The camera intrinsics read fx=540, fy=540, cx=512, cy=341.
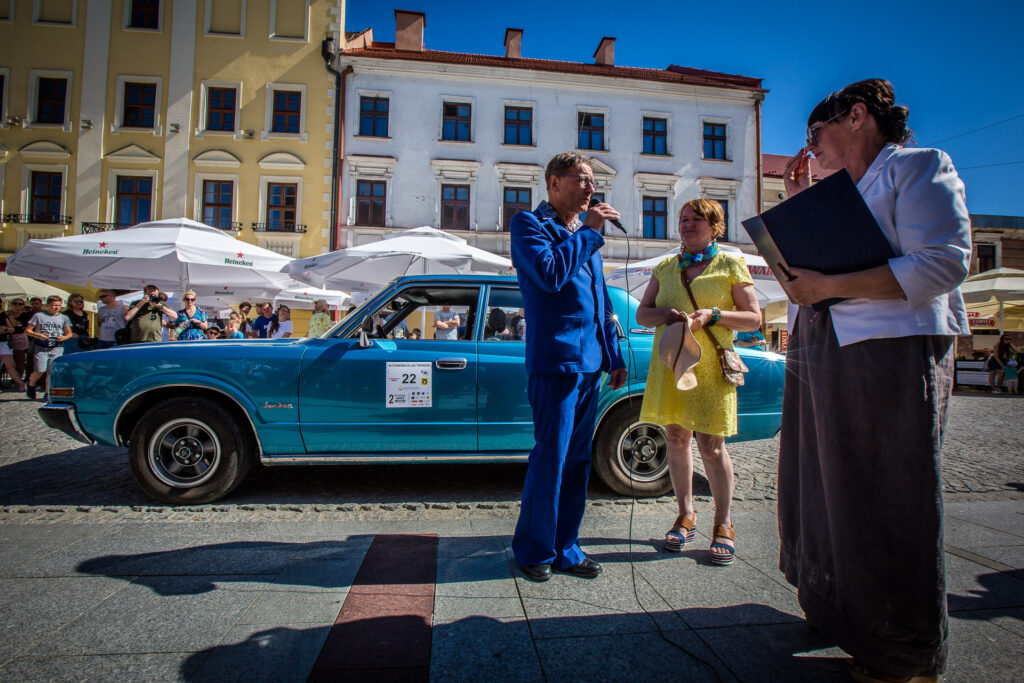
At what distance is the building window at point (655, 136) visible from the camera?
72.4 ft

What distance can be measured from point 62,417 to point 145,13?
23.2 metres

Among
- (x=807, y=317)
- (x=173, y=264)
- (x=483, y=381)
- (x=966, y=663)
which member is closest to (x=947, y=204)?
(x=807, y=317)

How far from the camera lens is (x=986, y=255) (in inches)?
1227

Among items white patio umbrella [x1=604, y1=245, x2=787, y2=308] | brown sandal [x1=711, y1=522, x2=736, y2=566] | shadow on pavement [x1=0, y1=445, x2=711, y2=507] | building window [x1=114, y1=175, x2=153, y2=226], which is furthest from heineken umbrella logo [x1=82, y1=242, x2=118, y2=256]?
building window [x1=114, y1=175, x2=153, y2=226]

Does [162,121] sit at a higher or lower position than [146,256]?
higher

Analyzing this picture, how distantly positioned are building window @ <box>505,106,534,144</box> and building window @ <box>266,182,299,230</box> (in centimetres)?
834

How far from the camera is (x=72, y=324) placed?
10531 mm

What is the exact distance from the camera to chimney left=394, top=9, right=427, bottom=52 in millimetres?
21500

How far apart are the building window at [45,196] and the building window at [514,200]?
16.0 meters

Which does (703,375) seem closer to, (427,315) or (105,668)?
(427,315)

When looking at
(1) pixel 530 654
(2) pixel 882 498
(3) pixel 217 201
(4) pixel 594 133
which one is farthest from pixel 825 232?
(3) pixel 217 201

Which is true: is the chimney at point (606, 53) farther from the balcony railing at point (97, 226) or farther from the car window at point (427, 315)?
the car window at point (427, 315)

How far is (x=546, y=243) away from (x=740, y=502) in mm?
2643

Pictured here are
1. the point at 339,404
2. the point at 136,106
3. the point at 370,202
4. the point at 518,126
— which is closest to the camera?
the point at 339,404
